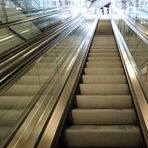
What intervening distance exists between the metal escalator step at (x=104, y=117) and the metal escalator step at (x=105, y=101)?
1.20 feet

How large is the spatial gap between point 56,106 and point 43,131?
58 cm

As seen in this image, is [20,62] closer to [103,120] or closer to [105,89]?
[103,120]

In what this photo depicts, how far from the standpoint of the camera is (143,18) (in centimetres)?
611

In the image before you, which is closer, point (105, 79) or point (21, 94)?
point (21, 94)

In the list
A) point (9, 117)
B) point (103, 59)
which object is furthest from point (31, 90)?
point (103, 59)

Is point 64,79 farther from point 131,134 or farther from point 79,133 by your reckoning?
point 131,134

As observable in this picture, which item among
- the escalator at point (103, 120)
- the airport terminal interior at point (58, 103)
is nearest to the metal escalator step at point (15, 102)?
the airport terminal interior at point (58, 103)

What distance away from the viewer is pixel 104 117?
3.01m

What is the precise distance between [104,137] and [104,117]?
0.44m

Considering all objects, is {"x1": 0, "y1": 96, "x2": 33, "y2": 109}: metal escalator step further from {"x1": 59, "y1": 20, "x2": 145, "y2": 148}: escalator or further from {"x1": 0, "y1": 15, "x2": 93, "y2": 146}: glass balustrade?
{"x1": 59, "y1": 20, "x2": 145, "y2": 148}: escalator

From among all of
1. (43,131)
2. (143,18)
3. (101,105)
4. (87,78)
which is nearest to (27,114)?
(43,131)

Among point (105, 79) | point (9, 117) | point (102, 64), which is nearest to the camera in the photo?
point (9, 117)

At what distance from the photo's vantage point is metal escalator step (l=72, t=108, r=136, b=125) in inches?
116

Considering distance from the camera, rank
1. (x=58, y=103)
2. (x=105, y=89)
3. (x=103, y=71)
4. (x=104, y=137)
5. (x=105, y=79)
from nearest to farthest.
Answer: (x=104, y=137), (x=58, y=103), (x=105, y=89), (x=105, y=79), (x=103, y=71)
